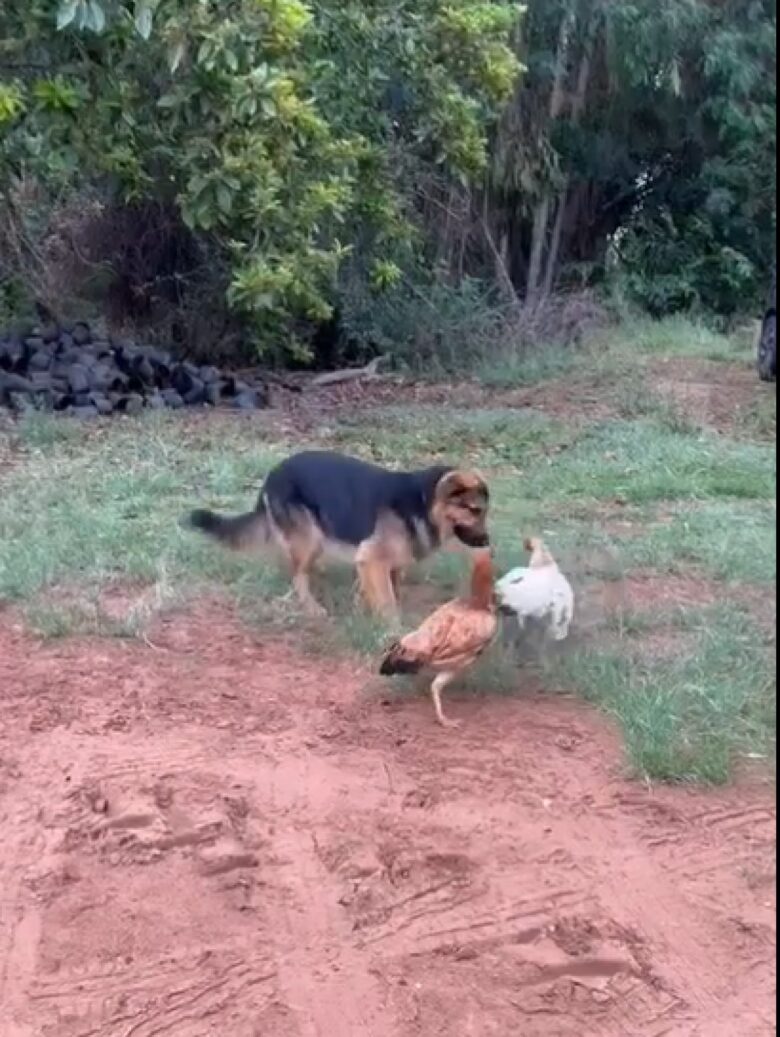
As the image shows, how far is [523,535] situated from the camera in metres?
7.03

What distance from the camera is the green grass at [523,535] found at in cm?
536

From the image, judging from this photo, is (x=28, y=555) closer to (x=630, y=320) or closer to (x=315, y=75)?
(x=315, y=75)

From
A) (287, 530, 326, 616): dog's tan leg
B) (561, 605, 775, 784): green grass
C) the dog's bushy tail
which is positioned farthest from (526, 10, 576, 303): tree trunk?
(561, 605, 775, 784): green grass

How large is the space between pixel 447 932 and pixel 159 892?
83 centimetres

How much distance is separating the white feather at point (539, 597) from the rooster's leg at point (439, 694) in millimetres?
336

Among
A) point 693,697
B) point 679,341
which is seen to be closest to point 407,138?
point 679,341

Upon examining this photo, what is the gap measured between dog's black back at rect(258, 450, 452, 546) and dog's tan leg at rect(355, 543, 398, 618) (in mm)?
83

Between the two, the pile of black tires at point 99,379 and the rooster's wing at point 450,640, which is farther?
the pile of black tires at point 99,379

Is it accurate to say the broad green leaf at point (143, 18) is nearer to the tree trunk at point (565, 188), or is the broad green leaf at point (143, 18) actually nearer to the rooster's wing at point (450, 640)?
the rooster's wing at point (450, 640)

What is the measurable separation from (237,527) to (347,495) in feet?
2.08

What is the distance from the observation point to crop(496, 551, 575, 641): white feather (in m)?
5.66

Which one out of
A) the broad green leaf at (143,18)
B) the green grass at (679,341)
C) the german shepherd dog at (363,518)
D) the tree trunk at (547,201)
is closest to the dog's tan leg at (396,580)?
the german shepherd dog at (363,518)

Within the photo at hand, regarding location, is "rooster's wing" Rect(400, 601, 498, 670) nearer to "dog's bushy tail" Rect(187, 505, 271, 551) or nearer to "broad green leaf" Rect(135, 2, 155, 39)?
"dog's bushy tail" Rect(187, 505, 271, 551)

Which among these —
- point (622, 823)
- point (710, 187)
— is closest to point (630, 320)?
point (710, 187)
